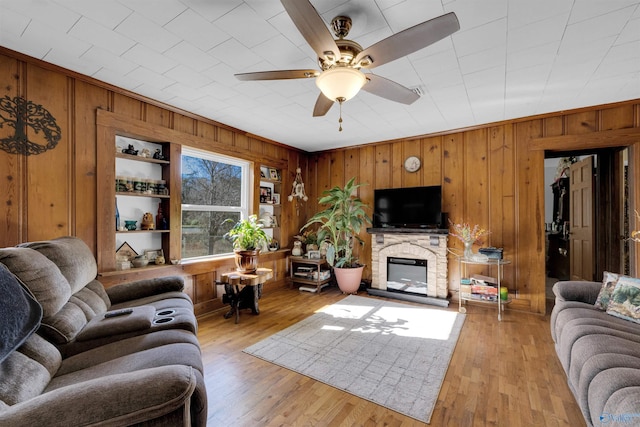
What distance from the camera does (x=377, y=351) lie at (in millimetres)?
2510

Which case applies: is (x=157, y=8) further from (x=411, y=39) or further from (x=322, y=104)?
(x=411, y=39)

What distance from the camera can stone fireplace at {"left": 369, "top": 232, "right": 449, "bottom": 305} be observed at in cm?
393

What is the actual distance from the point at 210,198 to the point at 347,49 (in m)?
2.84

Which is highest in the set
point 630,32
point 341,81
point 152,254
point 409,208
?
point 630,32

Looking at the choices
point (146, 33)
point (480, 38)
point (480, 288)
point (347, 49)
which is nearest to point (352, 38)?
point (347, 49)

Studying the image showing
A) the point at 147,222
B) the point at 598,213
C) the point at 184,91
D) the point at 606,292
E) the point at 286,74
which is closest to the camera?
the point at 286,74

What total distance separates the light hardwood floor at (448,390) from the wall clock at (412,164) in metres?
2.35

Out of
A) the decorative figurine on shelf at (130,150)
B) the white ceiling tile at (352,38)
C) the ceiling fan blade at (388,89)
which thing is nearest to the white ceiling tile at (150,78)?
the white ceiling tile at (352,38)

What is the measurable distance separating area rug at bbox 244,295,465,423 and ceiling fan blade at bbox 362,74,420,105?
208 centimetres

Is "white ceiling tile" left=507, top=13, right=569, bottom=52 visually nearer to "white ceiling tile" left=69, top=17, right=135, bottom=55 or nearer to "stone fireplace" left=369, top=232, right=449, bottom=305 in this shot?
"stone fireplace" left=369, top=232, right=449, bottom=305

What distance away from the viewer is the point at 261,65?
7.60ft

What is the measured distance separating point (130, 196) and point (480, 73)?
362 centimetres

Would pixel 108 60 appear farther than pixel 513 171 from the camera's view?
No

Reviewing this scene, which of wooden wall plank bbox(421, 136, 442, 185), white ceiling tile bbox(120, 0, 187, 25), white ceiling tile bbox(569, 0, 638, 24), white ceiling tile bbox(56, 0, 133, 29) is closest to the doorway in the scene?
wooden wall plank bbox(421, 136, 442, 185)
